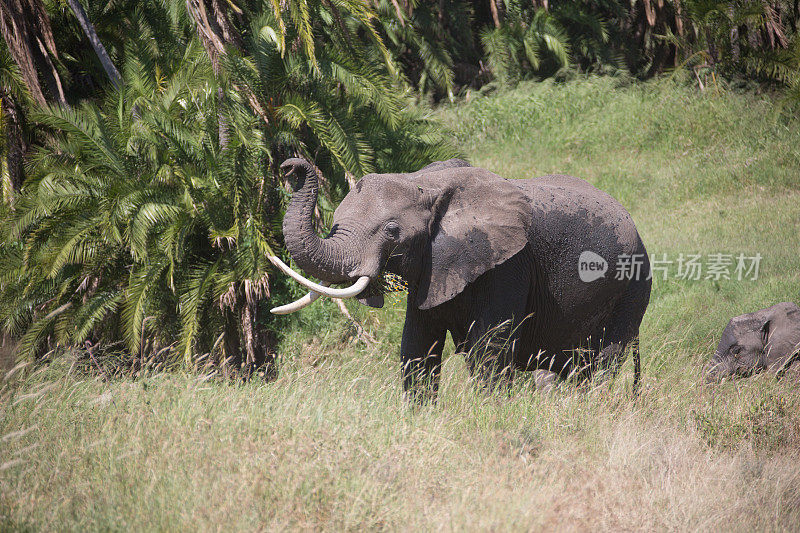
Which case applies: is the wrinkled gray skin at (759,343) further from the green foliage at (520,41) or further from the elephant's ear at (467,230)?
the green foliage at (520,41)

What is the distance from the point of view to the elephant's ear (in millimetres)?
5809

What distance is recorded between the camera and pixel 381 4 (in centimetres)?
A: 1977

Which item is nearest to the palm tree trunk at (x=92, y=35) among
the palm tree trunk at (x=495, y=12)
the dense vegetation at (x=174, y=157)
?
the dense vegetation at (x=174, y=157)

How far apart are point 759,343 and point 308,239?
18.5ft

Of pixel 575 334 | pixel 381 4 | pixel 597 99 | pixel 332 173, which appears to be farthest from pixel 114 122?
pixel 597 99

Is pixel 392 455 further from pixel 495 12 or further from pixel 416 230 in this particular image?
pixel 495 12

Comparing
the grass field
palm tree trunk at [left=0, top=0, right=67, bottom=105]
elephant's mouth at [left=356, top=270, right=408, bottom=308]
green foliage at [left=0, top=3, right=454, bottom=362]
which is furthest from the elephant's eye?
palm tree trunk at [left=0, top=0, right=67, bottom=105]

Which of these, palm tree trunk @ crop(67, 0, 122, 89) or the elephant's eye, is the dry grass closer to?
the elephant's eye

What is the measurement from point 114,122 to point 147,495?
6529 millimetres

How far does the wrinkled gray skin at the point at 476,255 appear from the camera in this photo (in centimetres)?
555

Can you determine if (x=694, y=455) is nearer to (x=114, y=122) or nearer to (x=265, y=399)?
(x=265, y=399)

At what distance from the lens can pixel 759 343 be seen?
8.66 metres

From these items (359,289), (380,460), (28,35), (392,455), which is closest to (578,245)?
(359,289)

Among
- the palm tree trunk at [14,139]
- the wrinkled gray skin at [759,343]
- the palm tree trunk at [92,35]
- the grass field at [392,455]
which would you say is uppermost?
the palm tree trunk at [92,35]
